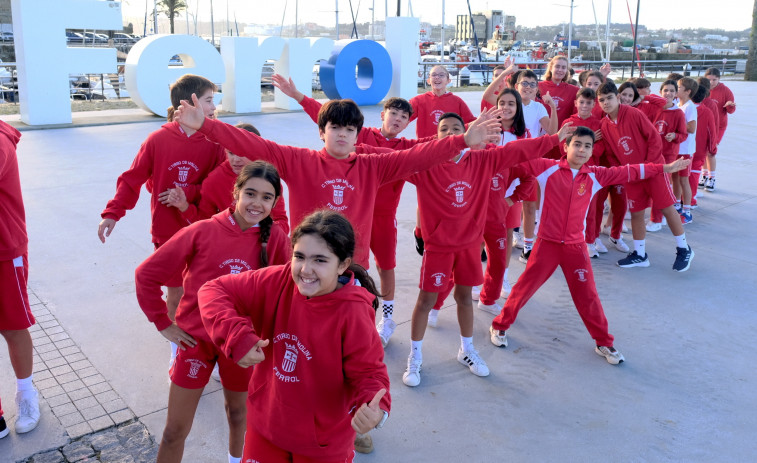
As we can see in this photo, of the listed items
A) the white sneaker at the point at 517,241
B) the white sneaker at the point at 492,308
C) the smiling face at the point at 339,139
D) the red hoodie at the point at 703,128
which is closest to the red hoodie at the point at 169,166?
the smiling face at the point at 339,139

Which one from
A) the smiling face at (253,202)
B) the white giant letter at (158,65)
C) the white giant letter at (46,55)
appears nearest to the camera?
the smiling face at (253,202)

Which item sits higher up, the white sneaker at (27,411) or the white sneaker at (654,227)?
the white sneaker at (654,227)

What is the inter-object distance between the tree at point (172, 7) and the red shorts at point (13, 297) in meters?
53.9

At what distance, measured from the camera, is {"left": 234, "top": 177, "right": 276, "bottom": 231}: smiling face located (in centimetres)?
279

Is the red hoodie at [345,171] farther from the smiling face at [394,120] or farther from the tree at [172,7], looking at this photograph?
the tree at [172,7]

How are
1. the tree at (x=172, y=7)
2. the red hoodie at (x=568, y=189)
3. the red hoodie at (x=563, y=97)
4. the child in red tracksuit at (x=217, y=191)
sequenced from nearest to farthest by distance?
the child in red tracksuit at (x=217, y=191), the red hoodie at (x=568, y=189), the red hoodie at (x=563, y=97), the tree at (x=172, y=7)

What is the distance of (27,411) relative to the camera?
11.3 feet

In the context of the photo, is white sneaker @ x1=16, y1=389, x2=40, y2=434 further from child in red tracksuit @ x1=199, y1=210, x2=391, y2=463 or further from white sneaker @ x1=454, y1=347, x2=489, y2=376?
white sneaker @ x1=454, y1=347, x2=489, y2=376

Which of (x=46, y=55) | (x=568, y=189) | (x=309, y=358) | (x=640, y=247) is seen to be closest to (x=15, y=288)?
(x=309, y=358)

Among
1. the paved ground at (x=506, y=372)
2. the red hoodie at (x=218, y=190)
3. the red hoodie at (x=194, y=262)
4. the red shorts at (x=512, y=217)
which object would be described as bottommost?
the paved ground at (x=506, y=372)

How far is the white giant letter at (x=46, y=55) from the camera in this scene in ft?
42.3

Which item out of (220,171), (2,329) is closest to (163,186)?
(220,171)

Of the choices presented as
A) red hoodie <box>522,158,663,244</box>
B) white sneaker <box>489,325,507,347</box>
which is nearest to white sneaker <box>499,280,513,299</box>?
white sneaker <box>489,325,507,347</box>

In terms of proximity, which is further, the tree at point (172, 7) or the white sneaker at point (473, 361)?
the tree at point (172, 7)
